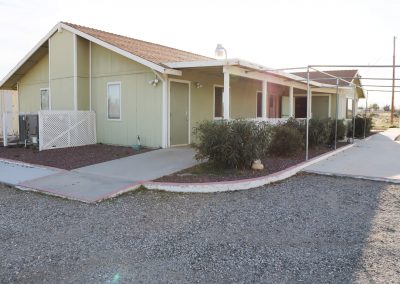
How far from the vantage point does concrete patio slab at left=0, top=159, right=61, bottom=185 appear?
821cm

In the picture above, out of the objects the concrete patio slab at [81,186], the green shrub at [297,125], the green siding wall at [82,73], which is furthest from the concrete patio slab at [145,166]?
the green siding wall at [82,73]

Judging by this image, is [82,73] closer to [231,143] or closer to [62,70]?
[62,70]

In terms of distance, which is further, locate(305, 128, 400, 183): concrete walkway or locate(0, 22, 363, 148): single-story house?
locate(0, 22, 363, 148): single-story house

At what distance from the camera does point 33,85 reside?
52.3ft

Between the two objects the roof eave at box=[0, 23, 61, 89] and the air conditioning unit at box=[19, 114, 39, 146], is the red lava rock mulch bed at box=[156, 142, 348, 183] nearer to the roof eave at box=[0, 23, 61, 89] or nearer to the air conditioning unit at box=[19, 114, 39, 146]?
the air conditioning unit at box=[19, 114, 39, 146]

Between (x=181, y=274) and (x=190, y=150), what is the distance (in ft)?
25.6

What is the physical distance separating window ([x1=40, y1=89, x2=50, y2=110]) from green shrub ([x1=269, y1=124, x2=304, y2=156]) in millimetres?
9712

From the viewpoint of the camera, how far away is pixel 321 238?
4.66 meters

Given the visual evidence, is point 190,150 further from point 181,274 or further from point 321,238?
point 181,274

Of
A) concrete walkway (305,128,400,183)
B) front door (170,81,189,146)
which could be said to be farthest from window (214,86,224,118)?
concrete walkway (305,128,400,183)

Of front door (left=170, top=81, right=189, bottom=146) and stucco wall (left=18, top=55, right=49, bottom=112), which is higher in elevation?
stucco wall (left=18, top=55, right=49, bottom=112)

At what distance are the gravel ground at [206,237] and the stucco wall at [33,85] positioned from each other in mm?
9537

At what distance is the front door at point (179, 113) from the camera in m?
11.9

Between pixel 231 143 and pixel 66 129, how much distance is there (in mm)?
6789
